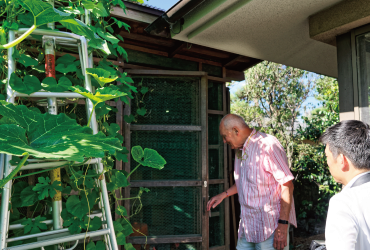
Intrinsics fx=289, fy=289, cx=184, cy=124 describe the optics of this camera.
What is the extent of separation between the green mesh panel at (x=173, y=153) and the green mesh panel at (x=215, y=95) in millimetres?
530

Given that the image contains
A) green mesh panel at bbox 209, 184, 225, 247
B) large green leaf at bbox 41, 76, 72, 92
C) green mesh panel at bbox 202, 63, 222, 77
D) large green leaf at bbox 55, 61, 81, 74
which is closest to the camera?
large green leaf at bbox 41, 76, 72, 92

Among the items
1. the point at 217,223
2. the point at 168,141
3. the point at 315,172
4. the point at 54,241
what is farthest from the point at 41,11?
the point at 315,172

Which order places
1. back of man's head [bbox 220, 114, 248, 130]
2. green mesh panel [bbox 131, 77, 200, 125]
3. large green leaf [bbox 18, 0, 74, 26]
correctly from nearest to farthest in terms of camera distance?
large green leaf [bbox 18, 0, 74, 26] < back of man's head [bbox 220, 114, 248, 130] < green mesh panel [bbox 131, 77, 200, 125]

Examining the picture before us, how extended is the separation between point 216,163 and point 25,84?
2.47m

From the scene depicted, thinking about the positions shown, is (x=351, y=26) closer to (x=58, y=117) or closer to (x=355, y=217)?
(x=355, y=217)

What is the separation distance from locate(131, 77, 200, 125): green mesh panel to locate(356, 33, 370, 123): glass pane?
1.52 m

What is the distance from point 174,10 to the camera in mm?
2219

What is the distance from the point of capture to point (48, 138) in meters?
0.89

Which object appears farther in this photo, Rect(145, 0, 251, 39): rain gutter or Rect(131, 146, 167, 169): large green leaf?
Rect(145, 0, 251, 39): rain gutter

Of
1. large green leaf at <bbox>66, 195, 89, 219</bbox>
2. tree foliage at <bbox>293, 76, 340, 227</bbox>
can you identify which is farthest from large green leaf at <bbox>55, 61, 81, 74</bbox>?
tree foliage at <bbox>293, 76, 340, 227</bbox>

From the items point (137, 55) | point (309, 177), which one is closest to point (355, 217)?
point (137, 55)

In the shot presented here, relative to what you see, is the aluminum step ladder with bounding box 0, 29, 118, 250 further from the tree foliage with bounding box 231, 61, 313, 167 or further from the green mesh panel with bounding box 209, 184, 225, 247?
the tree foliage with bounding box 231, 61, 313, 167

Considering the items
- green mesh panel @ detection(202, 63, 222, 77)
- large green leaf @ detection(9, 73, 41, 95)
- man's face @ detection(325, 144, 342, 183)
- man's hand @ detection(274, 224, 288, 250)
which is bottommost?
man's hand @ detection(274, 224, 288, 250)

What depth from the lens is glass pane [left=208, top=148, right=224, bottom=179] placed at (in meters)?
3.32
